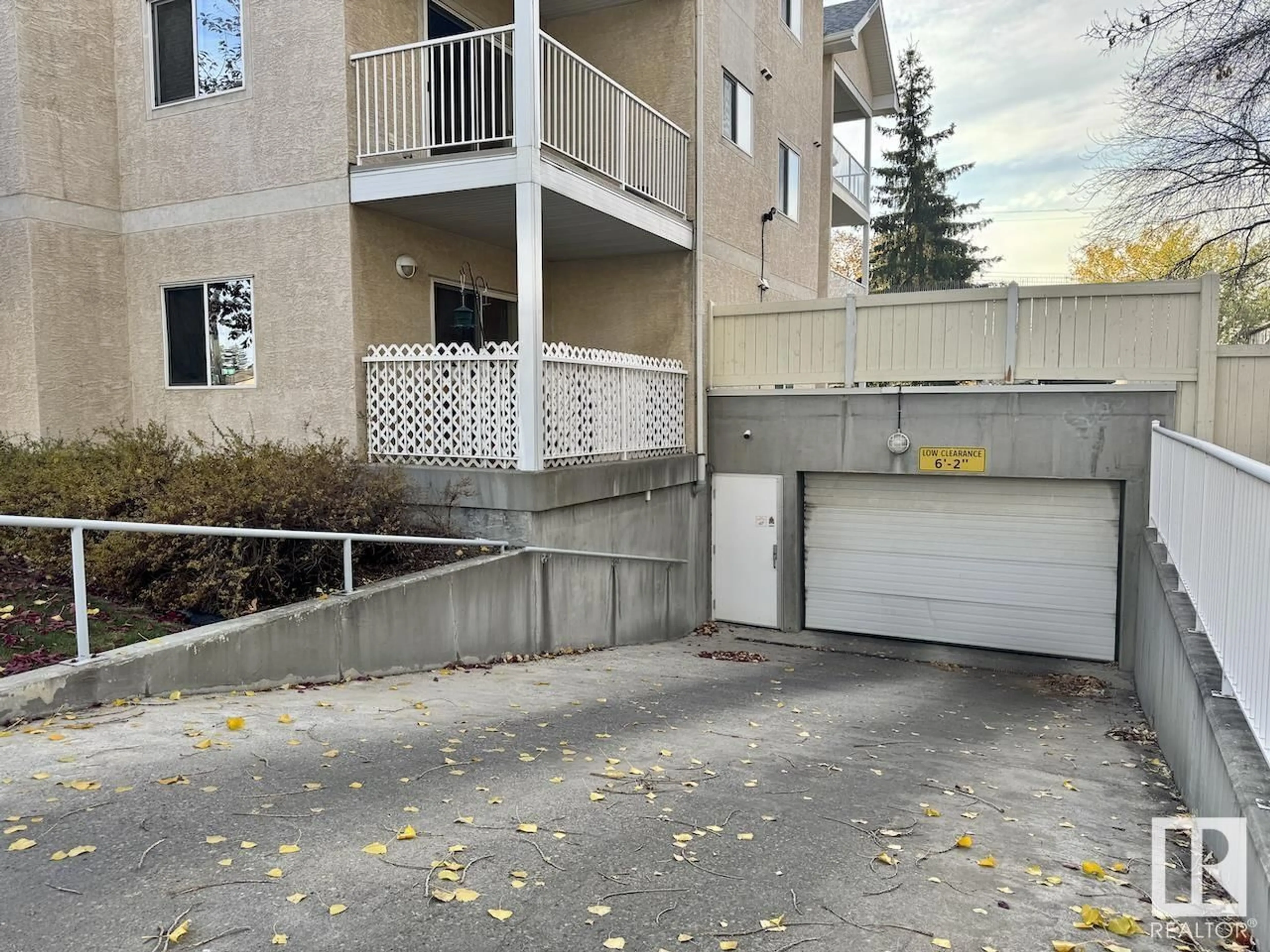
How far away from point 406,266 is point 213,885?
325 inches

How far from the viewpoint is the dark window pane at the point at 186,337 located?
35.2 ft

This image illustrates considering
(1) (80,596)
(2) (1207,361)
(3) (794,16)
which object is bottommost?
(1) (80,596)

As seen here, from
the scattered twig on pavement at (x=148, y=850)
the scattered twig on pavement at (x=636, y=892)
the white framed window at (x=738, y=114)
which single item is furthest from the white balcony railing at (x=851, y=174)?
the scattered twig on pavement at (x=148, y=850)

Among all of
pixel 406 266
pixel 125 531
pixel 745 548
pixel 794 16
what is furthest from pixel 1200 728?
pixel 794 16

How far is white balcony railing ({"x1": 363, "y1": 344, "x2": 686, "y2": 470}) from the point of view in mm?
8500

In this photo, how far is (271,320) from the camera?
32.9 feet

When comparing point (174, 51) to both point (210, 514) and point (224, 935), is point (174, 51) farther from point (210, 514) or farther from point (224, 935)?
point (224, 935)

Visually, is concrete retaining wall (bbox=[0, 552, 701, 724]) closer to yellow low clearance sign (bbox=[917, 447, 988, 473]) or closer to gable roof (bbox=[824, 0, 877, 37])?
yellow low clearance sign (bbox=[917, 447, 988, 473])

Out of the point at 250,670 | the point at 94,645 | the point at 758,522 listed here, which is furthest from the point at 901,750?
the point at 758,522

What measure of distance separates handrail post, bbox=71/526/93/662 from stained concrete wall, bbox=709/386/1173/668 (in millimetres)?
9043

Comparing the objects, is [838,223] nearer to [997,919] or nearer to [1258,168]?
[1258,168]

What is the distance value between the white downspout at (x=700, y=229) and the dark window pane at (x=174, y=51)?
661 centimetres

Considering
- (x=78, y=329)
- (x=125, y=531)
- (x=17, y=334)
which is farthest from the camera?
(x=78, y=329)

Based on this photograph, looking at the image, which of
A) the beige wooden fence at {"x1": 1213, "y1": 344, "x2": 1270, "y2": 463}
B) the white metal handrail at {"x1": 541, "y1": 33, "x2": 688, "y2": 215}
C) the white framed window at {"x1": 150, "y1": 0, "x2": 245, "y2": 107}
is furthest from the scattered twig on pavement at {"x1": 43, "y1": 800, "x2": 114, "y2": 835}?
the beige wooden fence at {"x1": 1213, "y1": 344, "x2": 1270, "y2": 463}
